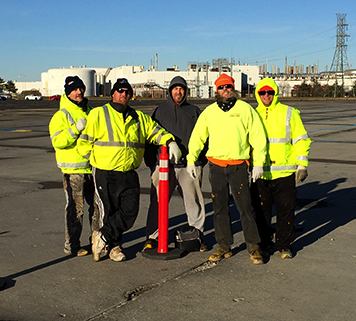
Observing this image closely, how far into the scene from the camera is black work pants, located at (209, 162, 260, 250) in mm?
5449

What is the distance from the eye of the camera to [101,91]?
470 feet

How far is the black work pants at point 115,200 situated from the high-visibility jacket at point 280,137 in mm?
1465

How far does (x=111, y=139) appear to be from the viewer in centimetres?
535

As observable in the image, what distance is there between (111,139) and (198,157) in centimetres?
109

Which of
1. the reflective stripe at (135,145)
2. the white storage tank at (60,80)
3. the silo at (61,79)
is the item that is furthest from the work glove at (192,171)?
the white storage tank at (60,80)

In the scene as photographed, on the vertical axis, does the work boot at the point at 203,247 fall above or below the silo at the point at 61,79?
below

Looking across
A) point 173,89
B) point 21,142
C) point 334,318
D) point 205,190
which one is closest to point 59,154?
point 173,89

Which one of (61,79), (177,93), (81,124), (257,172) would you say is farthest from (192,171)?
(61,79)

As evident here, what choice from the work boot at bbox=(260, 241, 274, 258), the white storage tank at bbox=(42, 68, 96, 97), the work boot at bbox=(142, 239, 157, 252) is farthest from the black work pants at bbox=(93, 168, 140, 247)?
the white storage tank at bbox=(42, 68, 96, 97)

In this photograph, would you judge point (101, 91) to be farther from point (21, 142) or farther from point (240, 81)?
point (21, 142)

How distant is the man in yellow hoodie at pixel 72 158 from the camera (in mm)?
5457

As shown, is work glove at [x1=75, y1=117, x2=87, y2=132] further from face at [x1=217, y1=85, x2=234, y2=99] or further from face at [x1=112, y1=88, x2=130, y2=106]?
face at [x1=217, y1=85, x2=234, y2=99]

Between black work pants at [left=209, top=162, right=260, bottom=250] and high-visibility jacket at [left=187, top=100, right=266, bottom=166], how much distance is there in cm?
15

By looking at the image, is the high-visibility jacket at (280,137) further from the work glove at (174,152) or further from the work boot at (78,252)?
the work boot at (78,252)
